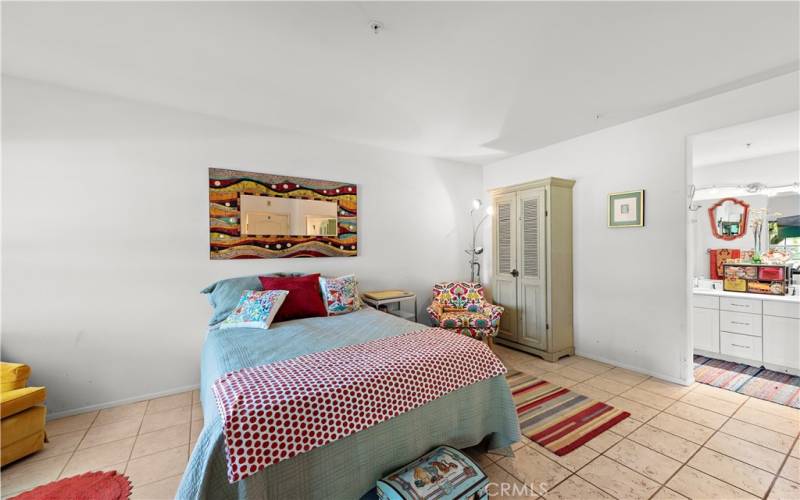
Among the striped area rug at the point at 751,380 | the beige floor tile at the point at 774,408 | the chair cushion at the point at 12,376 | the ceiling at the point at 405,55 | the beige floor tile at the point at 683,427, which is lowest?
the beige floor tile at the point at 683,427

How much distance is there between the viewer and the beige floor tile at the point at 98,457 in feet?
6.39

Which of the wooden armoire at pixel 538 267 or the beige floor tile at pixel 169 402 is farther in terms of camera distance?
the wooden armoire at pixel 538 267

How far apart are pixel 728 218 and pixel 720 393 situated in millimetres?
2249

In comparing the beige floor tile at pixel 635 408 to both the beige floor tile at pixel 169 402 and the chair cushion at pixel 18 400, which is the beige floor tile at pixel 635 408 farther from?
the chair cushion at pixel 18 400

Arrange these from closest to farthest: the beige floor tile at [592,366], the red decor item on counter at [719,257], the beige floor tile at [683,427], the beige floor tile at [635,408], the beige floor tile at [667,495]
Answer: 1. the beige floor tile at [667,495]
2. the beige floor tile at [683,427]
3. the beige floor tile at [635,408]
4. the beige floor tile at [592,366]
5. the red decor item on counter at [719,257]

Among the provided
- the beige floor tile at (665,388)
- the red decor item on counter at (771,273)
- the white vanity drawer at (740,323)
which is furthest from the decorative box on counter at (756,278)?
the beige floor tile at (665,388)

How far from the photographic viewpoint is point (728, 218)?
3857 millimetres

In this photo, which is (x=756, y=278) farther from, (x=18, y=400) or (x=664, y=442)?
(x=18, y=400)

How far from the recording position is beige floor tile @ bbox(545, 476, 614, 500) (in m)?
1.69

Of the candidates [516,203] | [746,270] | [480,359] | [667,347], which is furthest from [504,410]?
[746,270]

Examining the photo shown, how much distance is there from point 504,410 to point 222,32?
2875 mm

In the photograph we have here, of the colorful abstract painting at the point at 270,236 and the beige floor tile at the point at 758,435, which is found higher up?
the colorful abstract painting at the point at 270,236

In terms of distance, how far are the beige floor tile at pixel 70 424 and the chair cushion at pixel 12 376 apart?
43 cm

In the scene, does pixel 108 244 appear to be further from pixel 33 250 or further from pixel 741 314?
pixel 741 314
